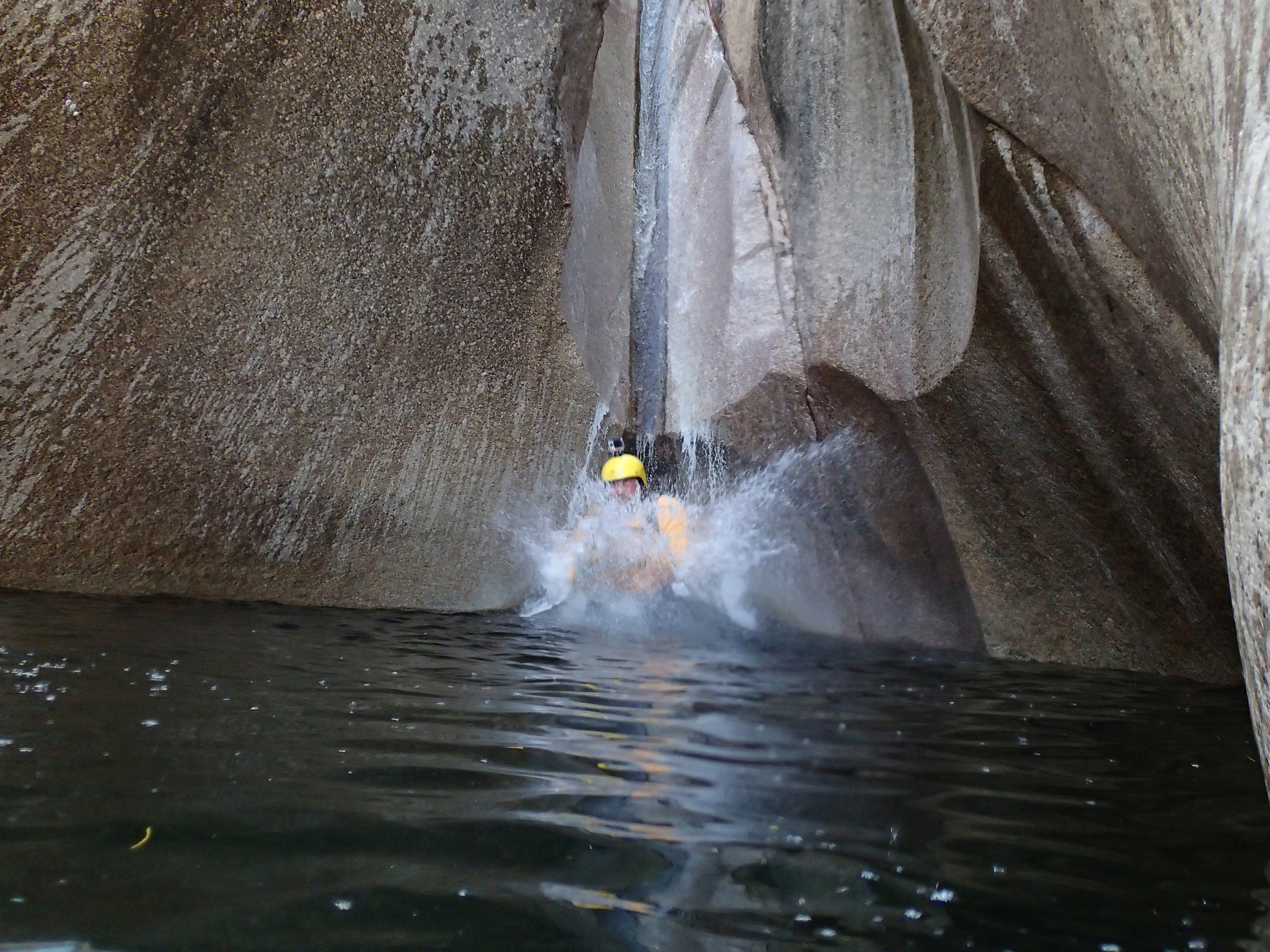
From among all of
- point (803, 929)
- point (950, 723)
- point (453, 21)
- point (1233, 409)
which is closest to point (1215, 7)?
point (1233, 409)

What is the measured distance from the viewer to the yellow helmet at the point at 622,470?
709 cm

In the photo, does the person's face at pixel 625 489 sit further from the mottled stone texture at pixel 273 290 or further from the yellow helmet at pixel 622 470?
the mottled stone texture at pixel 273 290

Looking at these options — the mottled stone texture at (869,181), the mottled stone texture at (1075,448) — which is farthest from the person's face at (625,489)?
the mottled stone texture at (1075,448)

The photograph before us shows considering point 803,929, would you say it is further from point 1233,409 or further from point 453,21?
point 453,21

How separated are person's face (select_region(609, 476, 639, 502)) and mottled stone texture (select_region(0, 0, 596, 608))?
1031mm

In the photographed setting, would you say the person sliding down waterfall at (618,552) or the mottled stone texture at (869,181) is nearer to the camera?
the mottled stone texture at (869,181)

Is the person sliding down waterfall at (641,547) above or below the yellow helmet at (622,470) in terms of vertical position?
below

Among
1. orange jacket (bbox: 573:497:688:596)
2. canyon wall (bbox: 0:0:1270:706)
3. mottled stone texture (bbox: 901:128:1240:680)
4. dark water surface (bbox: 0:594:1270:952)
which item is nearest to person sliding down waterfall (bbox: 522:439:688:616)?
orange jacket (bbox: 573:497:688:596)

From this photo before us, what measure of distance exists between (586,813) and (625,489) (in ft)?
17.8

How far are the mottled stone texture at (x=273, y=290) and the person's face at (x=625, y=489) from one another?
3.38 feet

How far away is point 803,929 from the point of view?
126 centimetres

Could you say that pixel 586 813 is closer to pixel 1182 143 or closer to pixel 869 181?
pixel 1182 143

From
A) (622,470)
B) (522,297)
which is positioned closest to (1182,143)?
(522,297)

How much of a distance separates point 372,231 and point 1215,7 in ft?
13.3
